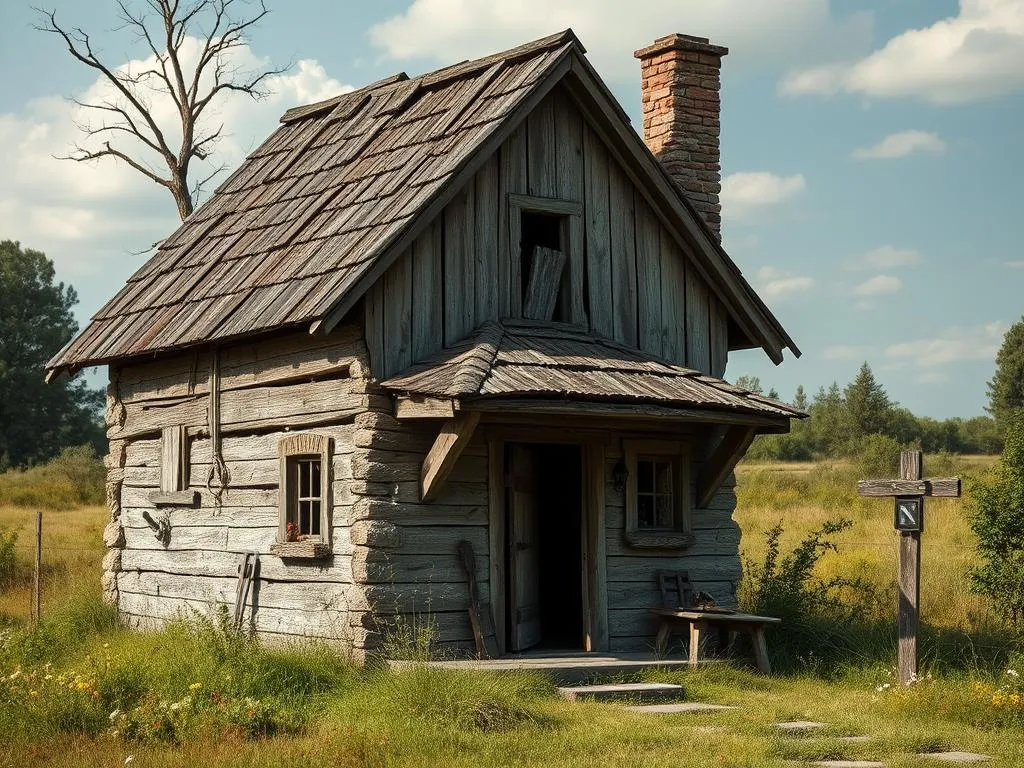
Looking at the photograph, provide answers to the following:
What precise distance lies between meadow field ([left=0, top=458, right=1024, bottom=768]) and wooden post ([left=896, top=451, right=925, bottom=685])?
0.22 metres

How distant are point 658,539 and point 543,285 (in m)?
2.79

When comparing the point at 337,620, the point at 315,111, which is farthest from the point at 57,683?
the point at 315,111

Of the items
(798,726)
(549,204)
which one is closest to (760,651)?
(798,726)

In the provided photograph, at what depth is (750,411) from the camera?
13219 mm

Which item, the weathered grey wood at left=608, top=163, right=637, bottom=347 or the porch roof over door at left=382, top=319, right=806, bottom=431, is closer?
the porch roof over door at left=382, top=319, right=806, bottom=431

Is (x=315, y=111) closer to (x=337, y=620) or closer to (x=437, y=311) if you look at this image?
(x=437, y=311)

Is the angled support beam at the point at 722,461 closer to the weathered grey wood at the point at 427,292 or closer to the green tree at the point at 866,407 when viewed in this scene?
the weathered grey wood at the point at 427,292

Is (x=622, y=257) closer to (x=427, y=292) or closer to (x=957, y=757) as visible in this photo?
(x=427, y=292)

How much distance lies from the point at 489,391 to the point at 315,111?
7.49 meters

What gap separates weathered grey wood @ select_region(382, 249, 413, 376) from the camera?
41.3ft

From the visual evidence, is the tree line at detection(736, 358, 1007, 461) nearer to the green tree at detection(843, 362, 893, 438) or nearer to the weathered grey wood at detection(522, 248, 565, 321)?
the green tree at detection(843, 362, 893, 438)

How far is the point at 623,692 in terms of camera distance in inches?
464

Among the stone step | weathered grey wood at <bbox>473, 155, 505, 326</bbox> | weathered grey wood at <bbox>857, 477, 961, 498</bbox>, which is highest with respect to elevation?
weathered grey wood at <bbox>473, 155, 505, 326</bbox>

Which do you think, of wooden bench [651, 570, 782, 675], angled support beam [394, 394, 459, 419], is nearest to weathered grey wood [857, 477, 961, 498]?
wooden bench [651, 570, 782, 675]
